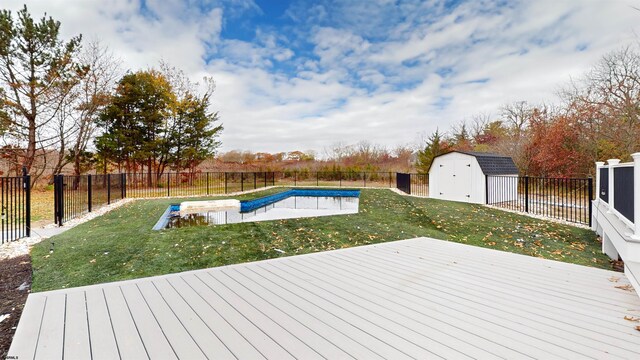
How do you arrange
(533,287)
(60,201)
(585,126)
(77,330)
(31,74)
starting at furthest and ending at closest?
(31,74), (585,126), (60,201), (533,287), (77,330)

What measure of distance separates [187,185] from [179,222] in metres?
8.49

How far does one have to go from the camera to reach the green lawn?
135 inches

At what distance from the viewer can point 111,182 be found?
9.97 m

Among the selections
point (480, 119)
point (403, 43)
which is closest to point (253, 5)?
point (403, 43)

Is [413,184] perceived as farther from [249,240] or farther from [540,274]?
[540,274]

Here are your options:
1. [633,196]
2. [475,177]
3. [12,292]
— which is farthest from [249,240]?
[475,177]

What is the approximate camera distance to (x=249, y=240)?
15.8 ft

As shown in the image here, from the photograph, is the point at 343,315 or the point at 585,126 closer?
the point at 343,315

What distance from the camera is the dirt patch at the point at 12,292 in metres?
2.00

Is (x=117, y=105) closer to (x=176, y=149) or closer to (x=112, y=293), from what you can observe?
(x=176, y=149)

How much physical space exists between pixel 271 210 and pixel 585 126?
45.8ft

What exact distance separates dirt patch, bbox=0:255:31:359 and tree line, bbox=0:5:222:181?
1365cm

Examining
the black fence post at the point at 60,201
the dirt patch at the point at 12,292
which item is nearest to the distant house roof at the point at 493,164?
the dirt patch at the point at 12,292

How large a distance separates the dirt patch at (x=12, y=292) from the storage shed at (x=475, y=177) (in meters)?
10.9
